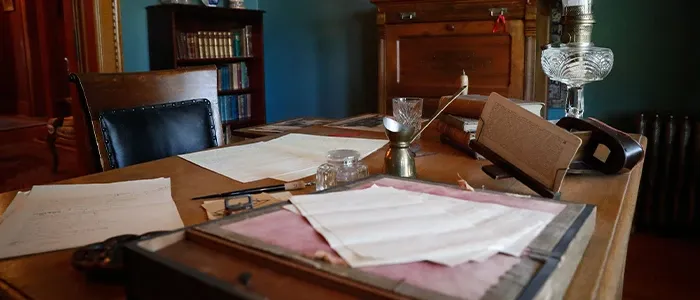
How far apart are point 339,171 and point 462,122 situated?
0.46 metres

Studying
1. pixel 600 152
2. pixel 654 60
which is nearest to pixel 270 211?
pixel 600 152

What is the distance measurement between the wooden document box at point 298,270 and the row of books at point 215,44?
3.37 m

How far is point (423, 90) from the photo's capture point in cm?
342

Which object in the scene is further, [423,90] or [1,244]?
[423,90]

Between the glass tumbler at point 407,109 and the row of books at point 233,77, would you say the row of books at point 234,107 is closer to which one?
the row of books at point 233,77

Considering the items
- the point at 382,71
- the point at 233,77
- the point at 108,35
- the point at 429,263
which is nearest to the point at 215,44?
the point at 233,77

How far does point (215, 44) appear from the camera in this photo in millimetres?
4113

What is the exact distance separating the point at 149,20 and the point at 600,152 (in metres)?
3.18

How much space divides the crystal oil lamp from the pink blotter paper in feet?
2.74

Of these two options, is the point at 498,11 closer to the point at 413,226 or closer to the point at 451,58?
the point at 451,58

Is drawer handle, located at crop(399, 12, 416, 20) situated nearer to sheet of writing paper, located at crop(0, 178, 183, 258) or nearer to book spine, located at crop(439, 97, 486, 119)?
book spine, located at crop(439, 97, 486, 119)

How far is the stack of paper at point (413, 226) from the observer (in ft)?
1.93

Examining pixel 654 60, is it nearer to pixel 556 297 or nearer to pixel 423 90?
pixel 423 90

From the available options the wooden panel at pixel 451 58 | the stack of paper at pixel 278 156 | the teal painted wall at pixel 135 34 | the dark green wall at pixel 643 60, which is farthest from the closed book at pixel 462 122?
the teal painted wall at pixel 135 34
